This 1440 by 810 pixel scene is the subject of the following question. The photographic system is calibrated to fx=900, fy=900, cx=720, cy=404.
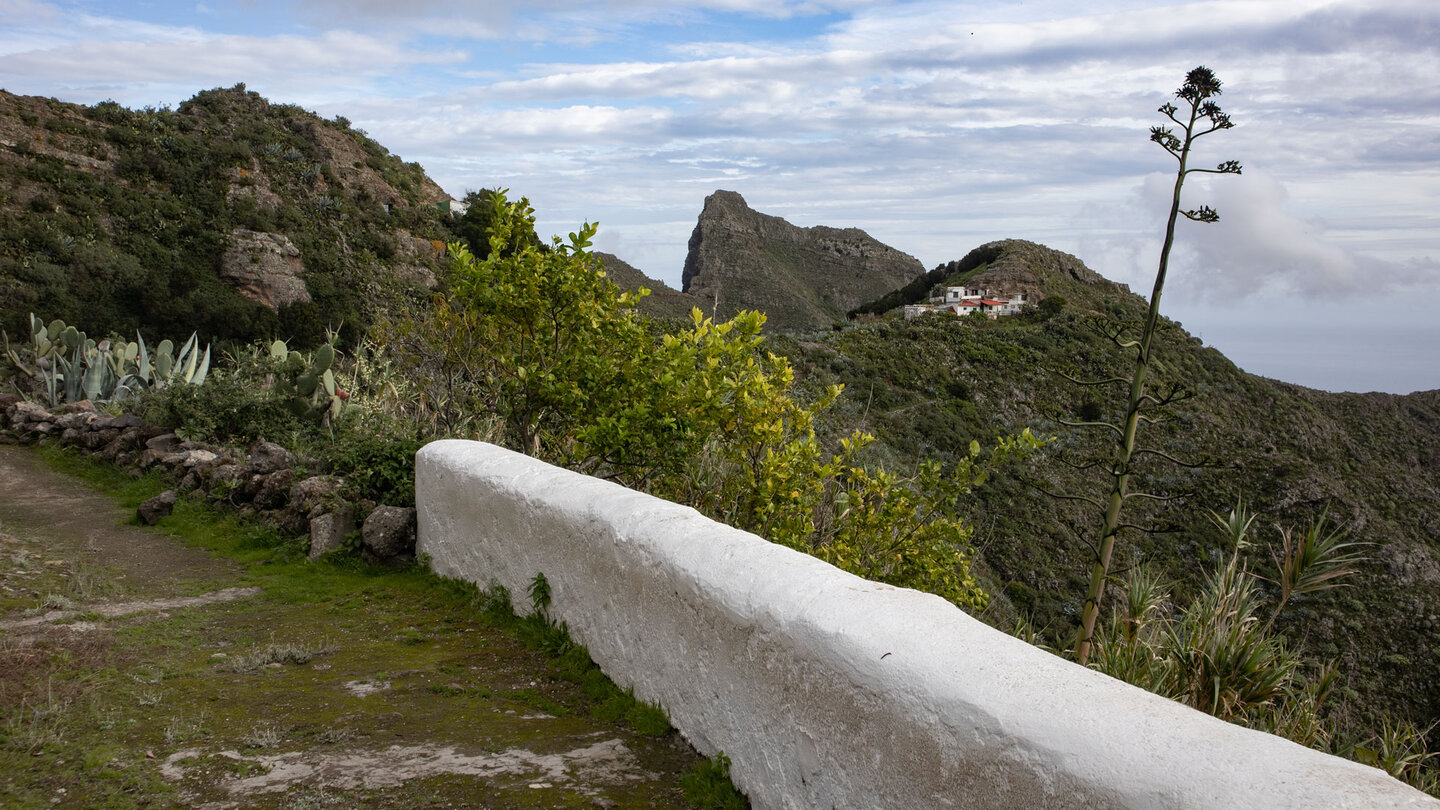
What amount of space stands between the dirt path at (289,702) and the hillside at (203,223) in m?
18.4

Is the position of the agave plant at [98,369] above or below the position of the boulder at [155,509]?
above

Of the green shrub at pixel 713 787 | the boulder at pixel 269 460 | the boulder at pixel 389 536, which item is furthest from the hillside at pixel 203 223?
the green shrub at pixel 713 787

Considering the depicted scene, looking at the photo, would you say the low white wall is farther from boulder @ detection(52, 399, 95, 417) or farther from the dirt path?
boulder @ detection(52, 399, 95, 417)

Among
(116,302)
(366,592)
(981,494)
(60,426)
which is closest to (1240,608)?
(366,592)

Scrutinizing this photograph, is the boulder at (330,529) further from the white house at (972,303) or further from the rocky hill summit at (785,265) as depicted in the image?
the rocky hill summit at (785,265)

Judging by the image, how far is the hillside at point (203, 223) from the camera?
25734 millimetres

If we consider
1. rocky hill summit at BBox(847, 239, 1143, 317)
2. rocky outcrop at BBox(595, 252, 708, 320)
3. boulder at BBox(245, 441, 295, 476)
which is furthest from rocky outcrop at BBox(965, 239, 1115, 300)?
boulder at BBox(245, 441, 295, 476)

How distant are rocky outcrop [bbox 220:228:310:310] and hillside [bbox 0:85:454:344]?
0.17 feet

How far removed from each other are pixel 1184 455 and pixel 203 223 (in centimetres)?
3182

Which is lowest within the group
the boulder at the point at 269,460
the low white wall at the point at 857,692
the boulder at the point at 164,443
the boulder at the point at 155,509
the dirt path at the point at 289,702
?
the boulder at the point at 155,509

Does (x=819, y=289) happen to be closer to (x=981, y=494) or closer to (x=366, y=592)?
(x=981, y=494)

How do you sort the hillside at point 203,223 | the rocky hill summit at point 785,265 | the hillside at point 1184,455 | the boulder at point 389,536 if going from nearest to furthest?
1. the boulder at point 389,536
2. the hillside at point 1184,455
3. the hillside at point 203,223
4. the rocky hill summit at point 785,265

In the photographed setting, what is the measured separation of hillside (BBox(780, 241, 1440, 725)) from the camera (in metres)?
13.0

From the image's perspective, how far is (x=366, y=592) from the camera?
19.0ft
